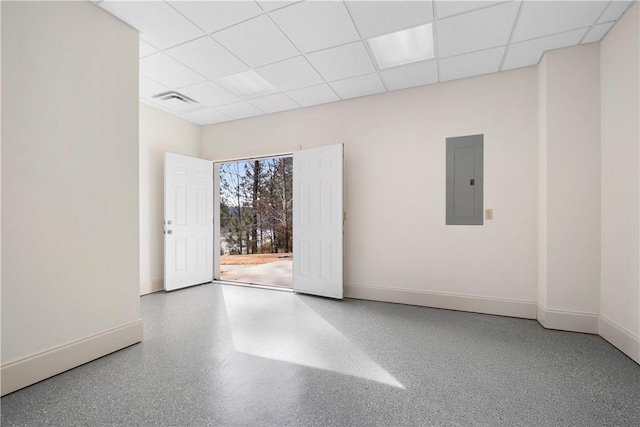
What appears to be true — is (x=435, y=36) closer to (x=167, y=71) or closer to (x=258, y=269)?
(x=167, y=71)

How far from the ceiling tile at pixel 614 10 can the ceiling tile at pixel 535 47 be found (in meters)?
0.16

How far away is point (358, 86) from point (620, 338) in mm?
3504

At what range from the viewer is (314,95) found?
3.89 metres

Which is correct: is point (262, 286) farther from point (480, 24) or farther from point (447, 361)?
point (480, 24)

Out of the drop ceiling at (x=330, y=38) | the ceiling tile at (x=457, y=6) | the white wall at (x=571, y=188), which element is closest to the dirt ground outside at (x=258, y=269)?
the drop ceiling at (x=330, y=38)

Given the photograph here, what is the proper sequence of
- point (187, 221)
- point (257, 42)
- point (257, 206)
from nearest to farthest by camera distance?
1. point (257, 42)
2. point (187, 221)
3. point (257, 206)

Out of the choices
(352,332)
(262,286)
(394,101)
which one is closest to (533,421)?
(352,332)

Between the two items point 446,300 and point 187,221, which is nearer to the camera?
point 446,300

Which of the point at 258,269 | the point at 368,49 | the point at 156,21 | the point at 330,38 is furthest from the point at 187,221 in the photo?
the point at 368,49

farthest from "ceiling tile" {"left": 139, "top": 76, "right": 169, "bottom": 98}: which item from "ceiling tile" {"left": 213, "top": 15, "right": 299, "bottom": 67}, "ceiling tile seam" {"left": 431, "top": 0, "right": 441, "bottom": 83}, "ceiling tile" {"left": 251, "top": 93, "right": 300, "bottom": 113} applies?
"ceiling tile seam" {"left": 431, "top": 0, "right": 441, "bottom": 83}

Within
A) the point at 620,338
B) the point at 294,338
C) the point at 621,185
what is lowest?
the point at 294,338

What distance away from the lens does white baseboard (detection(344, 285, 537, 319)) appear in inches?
125

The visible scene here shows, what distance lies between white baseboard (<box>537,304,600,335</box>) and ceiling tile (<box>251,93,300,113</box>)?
3.87m

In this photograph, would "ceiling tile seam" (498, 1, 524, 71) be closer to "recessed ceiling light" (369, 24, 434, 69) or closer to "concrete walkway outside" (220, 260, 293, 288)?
"recessed ceiling light" (369, 24, 434, 69)
